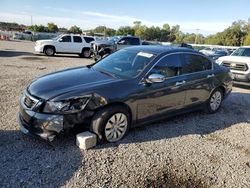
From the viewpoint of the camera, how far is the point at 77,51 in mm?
21297

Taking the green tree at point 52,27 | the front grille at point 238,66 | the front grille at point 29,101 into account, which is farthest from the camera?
the green tree at point 52,27

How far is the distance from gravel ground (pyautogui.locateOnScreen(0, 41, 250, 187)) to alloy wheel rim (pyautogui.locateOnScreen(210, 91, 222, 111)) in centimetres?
102

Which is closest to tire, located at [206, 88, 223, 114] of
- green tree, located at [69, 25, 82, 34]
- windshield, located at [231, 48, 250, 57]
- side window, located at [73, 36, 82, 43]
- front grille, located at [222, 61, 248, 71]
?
front grille, located at [222, 61, 248, 71]

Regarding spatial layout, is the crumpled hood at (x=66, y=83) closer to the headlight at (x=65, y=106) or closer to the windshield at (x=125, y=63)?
the headlight at (x=65, y=106)

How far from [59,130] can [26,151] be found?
0.63 metres

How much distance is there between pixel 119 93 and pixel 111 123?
53cm

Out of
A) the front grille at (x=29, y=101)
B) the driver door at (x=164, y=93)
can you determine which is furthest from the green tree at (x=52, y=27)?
the front grille at (x=29, y=101)

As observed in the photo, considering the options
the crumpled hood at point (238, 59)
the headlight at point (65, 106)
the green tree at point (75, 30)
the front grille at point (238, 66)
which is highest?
the green tree at point (75, 30)

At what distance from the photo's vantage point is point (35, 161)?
4047 mm

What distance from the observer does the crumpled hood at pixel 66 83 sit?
4418 millimetres

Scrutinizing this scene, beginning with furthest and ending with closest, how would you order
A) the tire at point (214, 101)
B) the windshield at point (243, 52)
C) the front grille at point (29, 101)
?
the windshield at point (243, 52) < the tire at point (214, 101) < the front grille at point (29, 101)

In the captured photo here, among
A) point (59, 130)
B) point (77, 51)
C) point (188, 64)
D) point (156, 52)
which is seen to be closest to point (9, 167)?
point (59, 130)

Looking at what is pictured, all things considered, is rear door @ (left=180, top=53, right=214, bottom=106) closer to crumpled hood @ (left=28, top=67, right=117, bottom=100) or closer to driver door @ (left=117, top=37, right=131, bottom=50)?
crumpled hood @ (left=28, top=67, right=117, bottom=100)

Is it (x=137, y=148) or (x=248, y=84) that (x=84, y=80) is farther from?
(x=248, y=84)
